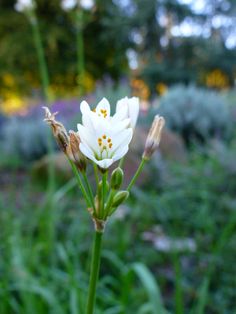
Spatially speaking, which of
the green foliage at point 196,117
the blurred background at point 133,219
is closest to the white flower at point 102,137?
the blurred background at point 133,219

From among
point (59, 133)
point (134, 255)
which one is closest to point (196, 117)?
point (134, 255)

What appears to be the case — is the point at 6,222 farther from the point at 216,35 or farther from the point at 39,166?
the point at 216,35

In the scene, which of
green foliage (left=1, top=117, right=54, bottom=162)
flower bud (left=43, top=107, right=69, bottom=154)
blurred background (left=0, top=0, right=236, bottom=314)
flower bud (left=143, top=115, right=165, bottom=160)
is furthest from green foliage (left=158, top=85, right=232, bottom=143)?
flower bud (left=43, top=107, right=69, bottom=154)

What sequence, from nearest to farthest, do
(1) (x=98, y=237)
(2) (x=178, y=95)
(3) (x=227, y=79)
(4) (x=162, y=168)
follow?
(1) (x=98, y=237), (4) (x=162, y=168), (2) (x=178, y=95), (3) (x=227, y=79)

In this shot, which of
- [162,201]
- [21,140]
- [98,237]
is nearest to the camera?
[98,237]

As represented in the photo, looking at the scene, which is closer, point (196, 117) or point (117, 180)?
point (117, 180)

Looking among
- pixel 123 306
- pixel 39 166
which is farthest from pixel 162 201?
pixel 39 166

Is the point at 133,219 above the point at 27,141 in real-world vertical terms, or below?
above

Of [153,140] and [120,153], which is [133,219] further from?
[120,153]
